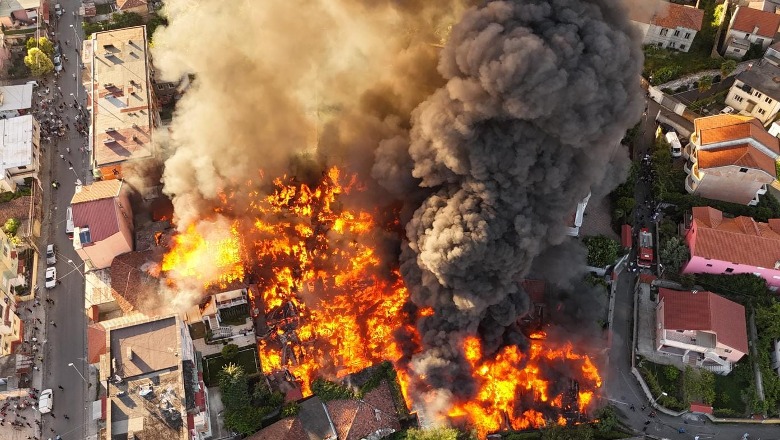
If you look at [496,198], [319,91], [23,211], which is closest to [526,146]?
[496,198]

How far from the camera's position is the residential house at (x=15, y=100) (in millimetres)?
47938

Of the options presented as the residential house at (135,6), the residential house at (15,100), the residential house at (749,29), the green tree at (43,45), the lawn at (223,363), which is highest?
the residential house at (135,6)

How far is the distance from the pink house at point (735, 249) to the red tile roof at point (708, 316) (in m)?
2.74

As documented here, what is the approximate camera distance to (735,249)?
39781 millimetres

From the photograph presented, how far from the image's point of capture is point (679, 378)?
37281 mm

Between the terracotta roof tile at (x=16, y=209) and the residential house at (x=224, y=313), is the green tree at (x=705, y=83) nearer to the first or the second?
the residential house at (x=224, y=313)

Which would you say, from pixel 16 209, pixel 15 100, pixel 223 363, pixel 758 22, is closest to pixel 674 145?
pixel 758 22

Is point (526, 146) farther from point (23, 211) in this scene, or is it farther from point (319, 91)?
point (23, 211)

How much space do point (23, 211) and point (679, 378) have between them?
43.6 metres

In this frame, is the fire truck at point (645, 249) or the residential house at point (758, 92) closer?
the fire truck at point (645, 249)

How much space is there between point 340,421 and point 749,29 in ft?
147

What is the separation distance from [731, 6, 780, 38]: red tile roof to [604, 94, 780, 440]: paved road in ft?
83.5

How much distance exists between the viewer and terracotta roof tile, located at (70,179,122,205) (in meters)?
39.6

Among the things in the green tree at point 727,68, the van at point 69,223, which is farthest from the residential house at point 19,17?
the green tree at point 727,68
